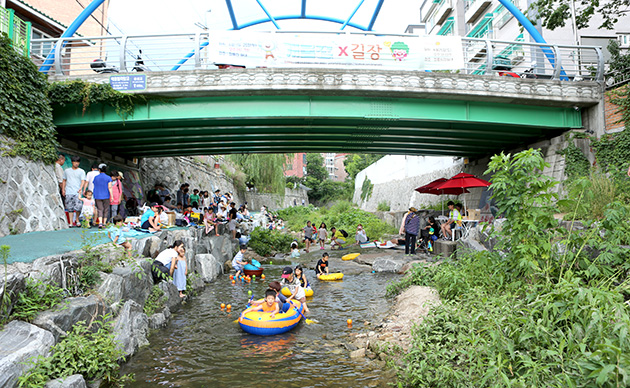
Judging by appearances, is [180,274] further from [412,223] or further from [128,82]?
[412,223]

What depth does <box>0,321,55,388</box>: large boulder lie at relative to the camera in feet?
13.3

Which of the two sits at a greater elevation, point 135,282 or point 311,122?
point 311,122

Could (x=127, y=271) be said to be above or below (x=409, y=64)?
below

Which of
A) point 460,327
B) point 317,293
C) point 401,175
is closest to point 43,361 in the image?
point 460,327

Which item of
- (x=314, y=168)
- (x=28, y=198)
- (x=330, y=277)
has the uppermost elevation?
(x=314, y=168)

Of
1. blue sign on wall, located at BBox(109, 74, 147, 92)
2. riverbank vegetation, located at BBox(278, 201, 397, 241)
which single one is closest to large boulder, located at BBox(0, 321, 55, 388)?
blue sign on wall, located at BBox(109, 74, 147, 92)

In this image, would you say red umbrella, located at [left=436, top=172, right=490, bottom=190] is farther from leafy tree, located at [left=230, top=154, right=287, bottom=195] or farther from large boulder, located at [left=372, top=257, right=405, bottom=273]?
leafy tree, located at [left=230, top=154, right=287, bottom=195]

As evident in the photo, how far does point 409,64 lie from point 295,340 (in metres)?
11.1

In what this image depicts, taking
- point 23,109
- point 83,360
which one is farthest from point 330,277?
point 23,109

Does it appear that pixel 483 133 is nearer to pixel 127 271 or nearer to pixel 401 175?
pixel 127 271

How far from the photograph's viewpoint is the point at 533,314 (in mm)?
4688

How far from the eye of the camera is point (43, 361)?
4.43m

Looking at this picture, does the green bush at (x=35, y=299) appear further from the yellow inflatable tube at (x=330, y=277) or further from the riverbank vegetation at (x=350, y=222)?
the riverbank vegetation at (x=350, y=222)

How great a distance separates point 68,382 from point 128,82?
38.4 ft
